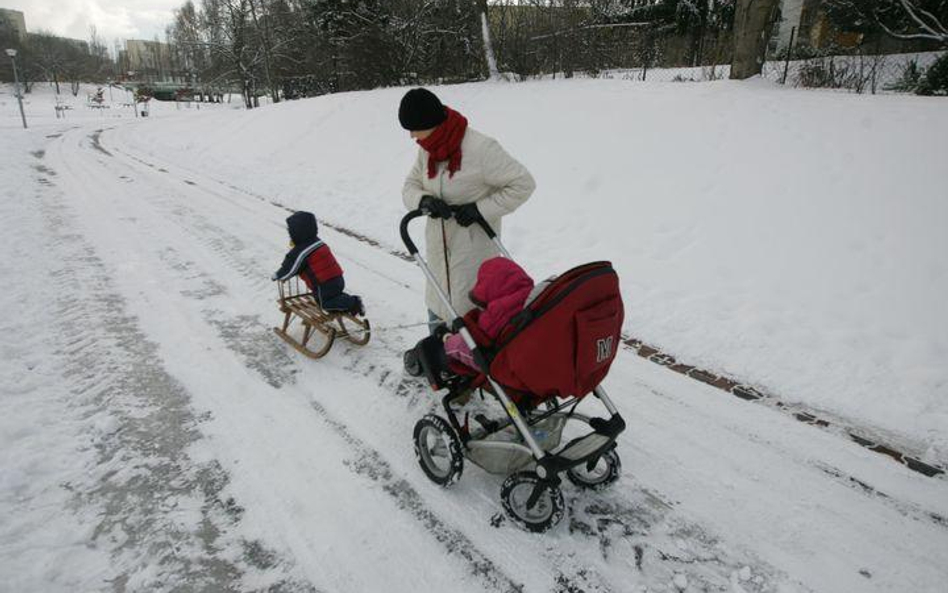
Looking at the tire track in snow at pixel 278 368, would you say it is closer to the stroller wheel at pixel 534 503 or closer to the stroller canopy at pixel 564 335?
the stroller wheel at pixel 534 503

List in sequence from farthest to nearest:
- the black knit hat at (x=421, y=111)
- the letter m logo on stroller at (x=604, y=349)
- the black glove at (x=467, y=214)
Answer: the black glove at (x=467, y=214) → the black knit hat at (x=421, y=111) → the letter m logo on stroller at (x=604, y=349)

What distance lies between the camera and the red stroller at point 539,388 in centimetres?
236

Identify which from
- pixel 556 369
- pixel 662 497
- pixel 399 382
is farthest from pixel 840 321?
pixel 399 382

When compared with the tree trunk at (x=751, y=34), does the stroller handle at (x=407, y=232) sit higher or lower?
lower

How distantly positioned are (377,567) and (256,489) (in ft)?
3.05

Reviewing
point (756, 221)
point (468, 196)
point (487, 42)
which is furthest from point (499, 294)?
point (487, 42)

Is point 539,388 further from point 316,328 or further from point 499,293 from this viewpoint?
point 316,328

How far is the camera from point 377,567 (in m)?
2.51

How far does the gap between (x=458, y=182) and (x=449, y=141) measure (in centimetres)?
25

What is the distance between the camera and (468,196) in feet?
10.9

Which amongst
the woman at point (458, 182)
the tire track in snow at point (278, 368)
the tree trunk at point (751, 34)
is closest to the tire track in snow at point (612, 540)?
the tire track in snow at point (278, 368)

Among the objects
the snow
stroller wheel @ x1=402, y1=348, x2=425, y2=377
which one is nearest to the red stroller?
stroller wheel @ x1=402, y1=348, x2=425, y2=377

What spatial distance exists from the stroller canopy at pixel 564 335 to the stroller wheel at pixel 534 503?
512mm

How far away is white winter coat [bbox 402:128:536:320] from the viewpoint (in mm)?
3230
